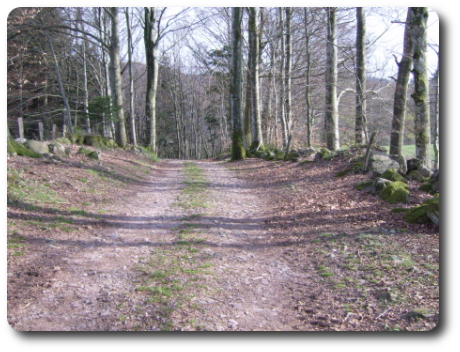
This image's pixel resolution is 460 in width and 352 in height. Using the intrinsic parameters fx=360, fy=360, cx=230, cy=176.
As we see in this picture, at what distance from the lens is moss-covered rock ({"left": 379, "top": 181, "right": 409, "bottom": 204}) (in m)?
6.59

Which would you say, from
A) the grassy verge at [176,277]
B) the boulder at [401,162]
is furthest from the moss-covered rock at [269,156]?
the grassy verge at [176,277]

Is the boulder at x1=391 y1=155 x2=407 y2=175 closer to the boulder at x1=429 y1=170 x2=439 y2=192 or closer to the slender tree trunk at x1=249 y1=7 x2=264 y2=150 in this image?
the boulder at x1=429 y1=170 x2=439 y2=192

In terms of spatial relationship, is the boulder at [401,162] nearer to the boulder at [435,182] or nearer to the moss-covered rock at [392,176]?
the moss-covered rock at [392,176]

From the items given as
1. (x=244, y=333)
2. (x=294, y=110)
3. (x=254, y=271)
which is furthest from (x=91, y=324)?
(x=294, y=110)

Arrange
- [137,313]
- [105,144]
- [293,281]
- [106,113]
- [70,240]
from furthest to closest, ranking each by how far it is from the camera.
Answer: [106,113] → [105,144] → [70,240] → [293,281] → [137,313]

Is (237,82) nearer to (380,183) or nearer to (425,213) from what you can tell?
(380,183)

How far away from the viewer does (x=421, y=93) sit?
8188mm

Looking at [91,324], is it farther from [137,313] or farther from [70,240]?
[70,240]

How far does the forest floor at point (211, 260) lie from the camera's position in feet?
10.5

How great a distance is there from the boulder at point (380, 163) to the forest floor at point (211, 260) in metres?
0.43

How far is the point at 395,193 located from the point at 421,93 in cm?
291

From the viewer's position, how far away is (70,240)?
17.4 feet

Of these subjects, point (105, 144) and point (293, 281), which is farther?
point (105, 144)

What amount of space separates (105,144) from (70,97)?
13163 mm
